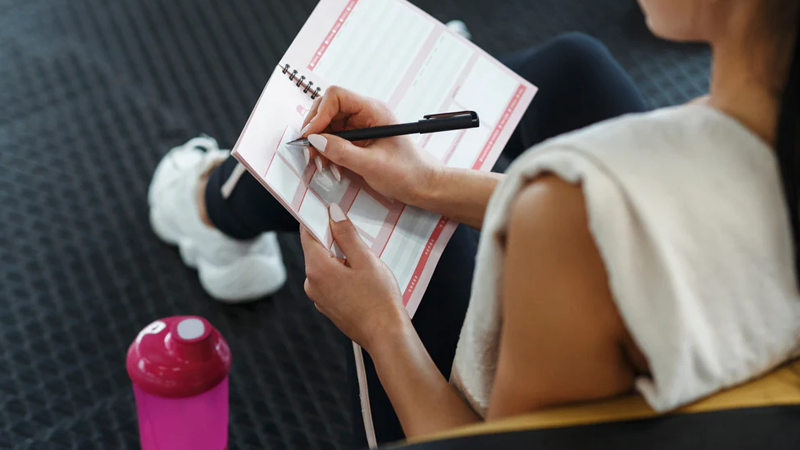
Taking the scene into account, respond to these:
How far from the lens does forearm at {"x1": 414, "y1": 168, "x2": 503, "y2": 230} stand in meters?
0.78

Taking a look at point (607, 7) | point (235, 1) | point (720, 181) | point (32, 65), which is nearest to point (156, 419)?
point (720, 181)

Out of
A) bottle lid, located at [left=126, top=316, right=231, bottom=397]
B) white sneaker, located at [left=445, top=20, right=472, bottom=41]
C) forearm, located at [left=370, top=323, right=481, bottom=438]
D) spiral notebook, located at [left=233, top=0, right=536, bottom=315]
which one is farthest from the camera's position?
white sneaker, located at [left=445, top=20, right=472, bottom=41]

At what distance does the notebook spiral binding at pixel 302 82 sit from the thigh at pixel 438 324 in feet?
0.73

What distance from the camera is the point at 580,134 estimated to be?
446mm

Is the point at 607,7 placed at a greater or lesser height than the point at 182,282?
greater

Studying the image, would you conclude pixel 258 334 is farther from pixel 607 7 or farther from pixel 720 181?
pixel 607 7

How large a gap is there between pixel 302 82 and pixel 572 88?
0.35 m

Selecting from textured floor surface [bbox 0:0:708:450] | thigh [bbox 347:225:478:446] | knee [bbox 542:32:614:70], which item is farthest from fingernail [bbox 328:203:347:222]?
textured floor surface [bbox 0:0:708:450]

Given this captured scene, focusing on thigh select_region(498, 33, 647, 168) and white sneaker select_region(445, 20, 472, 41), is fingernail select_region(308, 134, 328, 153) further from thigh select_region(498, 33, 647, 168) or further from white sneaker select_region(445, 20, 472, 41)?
white sneaker select_region(445, 20, 472, 41)

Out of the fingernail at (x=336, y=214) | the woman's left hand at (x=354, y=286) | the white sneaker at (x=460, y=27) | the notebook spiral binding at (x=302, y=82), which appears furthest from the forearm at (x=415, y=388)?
the white sneaker at (x=460, y=27)

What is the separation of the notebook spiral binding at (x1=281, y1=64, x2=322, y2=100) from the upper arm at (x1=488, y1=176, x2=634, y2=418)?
392mm

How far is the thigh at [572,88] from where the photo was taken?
89 cm

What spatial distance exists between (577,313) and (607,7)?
156 cm

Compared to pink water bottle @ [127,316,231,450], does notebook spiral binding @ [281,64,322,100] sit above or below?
above
